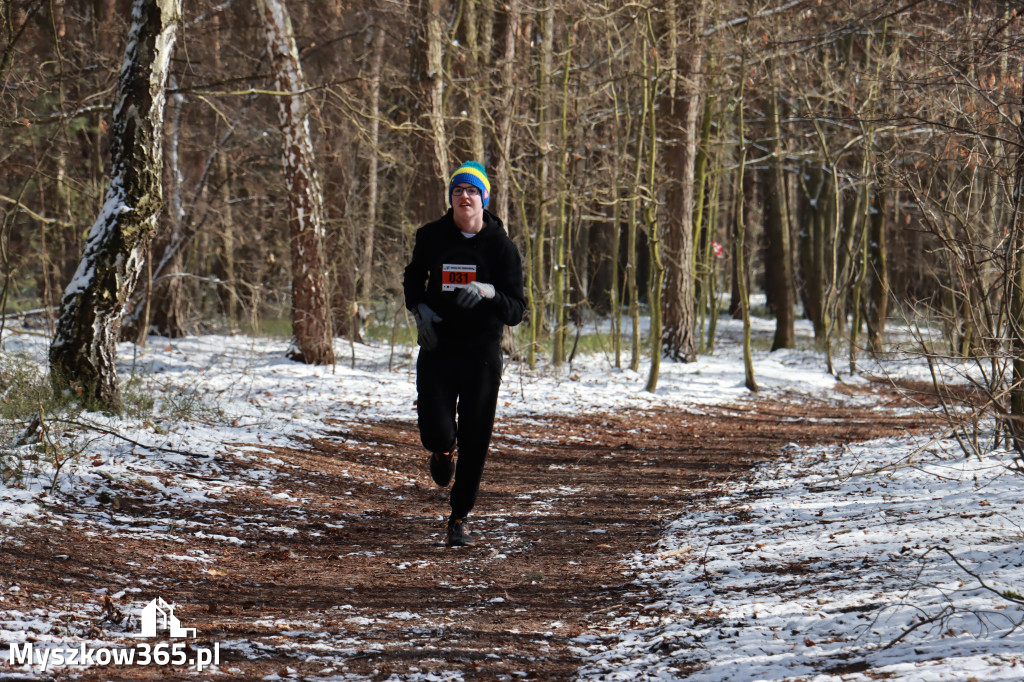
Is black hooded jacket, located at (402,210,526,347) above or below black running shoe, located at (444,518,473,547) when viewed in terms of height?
above

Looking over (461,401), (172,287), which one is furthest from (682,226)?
(461,401)

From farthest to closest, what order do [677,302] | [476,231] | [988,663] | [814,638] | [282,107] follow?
[677,302] < [282,107] < [476,231] < [814,638] < [988,663]

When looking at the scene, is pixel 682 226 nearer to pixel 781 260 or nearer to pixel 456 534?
pixel 781 260

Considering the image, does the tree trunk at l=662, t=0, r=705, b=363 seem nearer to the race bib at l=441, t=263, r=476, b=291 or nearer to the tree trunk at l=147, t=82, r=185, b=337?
the tree trunk at l=147, t=82, r=185, b=337

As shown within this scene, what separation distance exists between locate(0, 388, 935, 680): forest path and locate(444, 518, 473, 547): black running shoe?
7 cm

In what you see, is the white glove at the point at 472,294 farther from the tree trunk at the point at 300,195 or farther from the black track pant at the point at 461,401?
the tree trunk at the point at 300,195

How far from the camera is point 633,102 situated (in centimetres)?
2069

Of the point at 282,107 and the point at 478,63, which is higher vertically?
the point at 478,63

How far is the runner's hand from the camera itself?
521 centimetres

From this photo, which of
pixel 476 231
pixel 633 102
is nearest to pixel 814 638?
pixel 476 231

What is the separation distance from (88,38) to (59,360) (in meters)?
10.7

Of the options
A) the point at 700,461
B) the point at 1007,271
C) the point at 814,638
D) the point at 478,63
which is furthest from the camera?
the point at 478,63

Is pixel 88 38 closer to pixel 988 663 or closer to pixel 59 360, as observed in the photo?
pixel 59 360

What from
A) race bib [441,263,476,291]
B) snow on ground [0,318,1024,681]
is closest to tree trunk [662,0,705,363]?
snow on ground [0,318,1024,681]
